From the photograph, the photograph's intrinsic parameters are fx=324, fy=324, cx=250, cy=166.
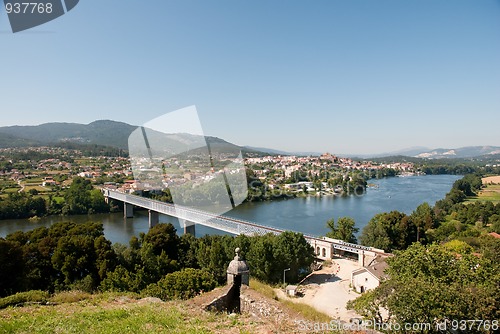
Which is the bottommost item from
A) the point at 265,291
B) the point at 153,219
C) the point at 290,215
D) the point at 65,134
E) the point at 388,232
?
the point at 290,215

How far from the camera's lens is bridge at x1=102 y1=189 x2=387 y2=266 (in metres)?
12.9

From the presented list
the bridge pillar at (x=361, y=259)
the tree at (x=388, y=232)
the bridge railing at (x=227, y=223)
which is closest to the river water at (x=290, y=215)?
the bridge railing at (x=227, y=223)

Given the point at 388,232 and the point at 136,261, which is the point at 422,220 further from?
the point at 136,261

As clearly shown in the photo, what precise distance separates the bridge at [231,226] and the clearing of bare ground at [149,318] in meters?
10.3

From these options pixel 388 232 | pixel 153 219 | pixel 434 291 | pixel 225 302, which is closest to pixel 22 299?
pixel 225 302

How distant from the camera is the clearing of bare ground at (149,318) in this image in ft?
8.86

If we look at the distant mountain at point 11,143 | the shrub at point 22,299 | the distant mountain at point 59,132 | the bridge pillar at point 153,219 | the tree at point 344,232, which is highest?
the distant mountain at point 59,132

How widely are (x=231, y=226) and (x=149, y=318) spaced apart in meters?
13.5

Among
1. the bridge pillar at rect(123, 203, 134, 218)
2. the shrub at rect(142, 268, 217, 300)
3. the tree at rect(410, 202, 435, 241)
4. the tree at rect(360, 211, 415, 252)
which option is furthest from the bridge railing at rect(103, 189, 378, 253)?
the shrub at rect(142, 268, 217, 300)

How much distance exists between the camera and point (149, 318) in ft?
9.57

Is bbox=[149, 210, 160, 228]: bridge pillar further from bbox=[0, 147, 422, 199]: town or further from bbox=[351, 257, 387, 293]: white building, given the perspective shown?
bbox=[351, 257, 387, 293]: white building

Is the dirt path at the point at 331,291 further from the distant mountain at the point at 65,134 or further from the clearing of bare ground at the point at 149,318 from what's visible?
the distant mountain at the point at 65,134

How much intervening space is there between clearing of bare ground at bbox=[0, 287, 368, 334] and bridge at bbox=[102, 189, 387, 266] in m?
10.3

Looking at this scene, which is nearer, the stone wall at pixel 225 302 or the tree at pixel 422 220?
the stone wall at pixel 225 302
